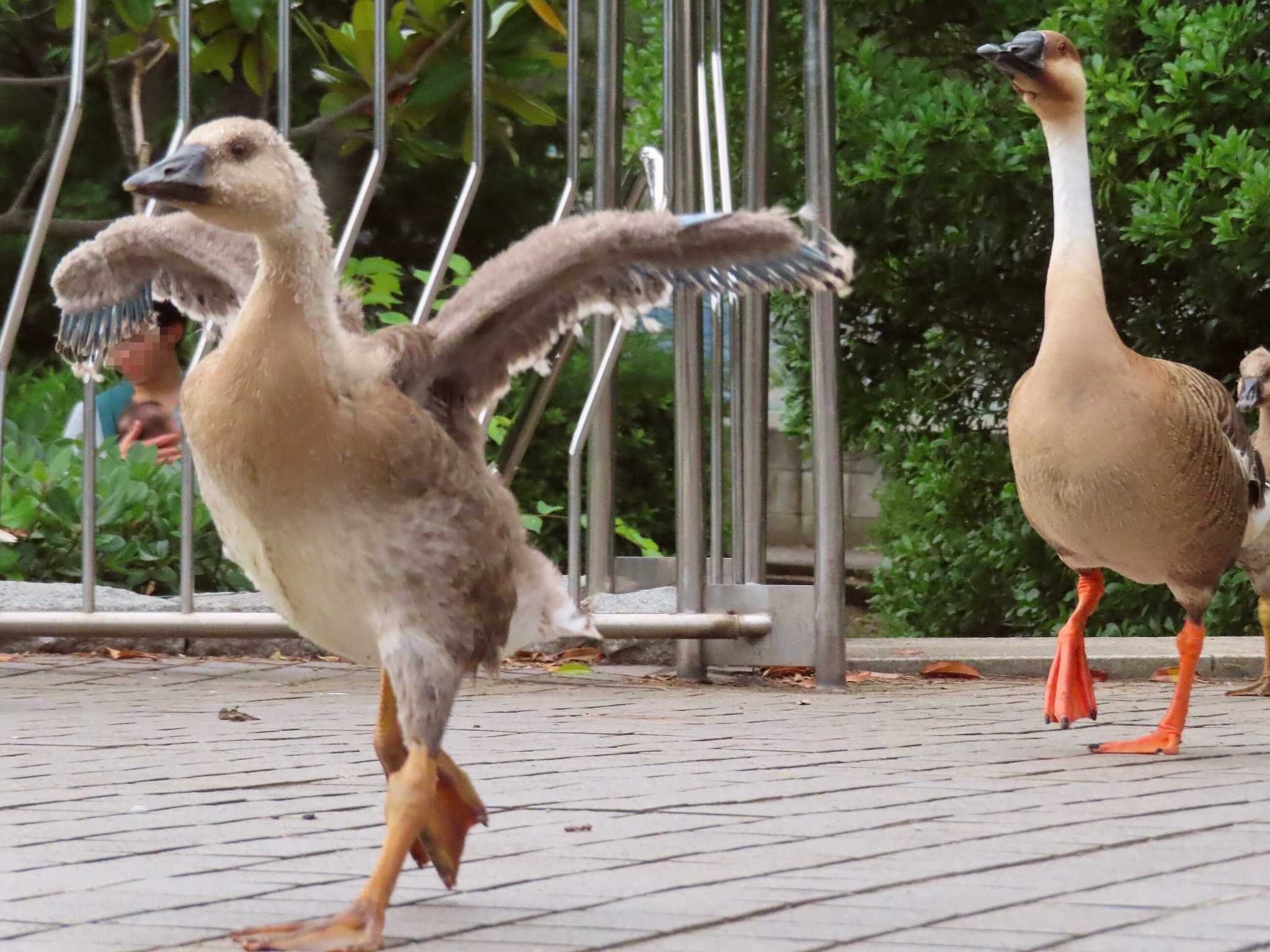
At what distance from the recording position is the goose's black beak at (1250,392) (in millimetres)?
8039

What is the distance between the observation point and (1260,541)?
311 inches

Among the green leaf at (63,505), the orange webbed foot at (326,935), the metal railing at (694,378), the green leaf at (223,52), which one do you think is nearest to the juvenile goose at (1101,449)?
the metal railing at (694,378)

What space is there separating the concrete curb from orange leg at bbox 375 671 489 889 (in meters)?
4.45

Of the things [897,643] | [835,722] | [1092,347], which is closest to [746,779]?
[835,722]

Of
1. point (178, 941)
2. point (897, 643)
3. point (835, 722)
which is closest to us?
point (178, 941)

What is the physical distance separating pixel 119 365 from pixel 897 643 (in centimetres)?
382

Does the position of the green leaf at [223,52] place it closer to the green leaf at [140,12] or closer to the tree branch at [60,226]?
the green leaf at [140,12]

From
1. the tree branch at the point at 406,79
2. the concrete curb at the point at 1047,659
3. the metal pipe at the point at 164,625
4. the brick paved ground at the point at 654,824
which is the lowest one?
the brick paved ground at the point at 654,824

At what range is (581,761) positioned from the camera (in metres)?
5.34

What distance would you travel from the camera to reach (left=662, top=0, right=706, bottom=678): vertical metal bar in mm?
7547

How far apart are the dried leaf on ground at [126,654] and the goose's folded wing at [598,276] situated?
4.15m

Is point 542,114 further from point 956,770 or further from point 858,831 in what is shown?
point 858,831

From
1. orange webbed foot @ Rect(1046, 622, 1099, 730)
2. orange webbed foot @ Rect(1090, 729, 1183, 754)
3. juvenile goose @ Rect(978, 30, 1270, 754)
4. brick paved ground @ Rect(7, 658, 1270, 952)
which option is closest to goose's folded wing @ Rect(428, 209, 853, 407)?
brick paved ground @ Rect(7, 658, 1270, 952)

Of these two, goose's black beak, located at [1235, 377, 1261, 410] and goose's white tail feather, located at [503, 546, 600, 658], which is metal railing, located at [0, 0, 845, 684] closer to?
goose's black beak, located at [1235, 377, 1261, 410]
